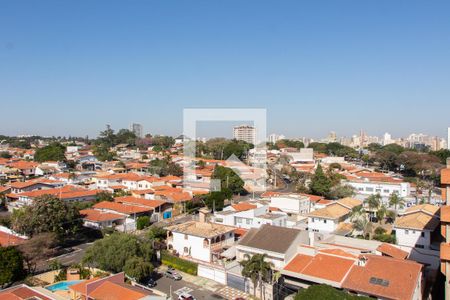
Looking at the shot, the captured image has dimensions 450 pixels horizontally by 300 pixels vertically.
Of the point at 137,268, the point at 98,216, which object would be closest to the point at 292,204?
the point at 98,216

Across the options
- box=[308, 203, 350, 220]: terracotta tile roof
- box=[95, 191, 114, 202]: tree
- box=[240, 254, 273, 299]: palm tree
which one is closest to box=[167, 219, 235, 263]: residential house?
box=[240, 254, 273, 299]: palm tree

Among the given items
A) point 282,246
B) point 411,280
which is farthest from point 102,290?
point 411,280

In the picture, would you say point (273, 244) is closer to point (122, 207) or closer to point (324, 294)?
point (324, 294)

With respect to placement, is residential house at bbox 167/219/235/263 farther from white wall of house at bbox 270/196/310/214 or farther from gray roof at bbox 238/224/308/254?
white wall of house at bbox 270/196/310/214

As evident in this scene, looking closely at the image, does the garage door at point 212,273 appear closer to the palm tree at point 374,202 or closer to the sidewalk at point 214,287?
the sidewalk at point 214,287

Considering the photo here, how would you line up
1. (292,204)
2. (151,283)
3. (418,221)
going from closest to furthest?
1. (151,283)
2. (418,221)
3. (292,204)

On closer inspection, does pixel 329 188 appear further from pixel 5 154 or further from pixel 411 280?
pixel 5 154
